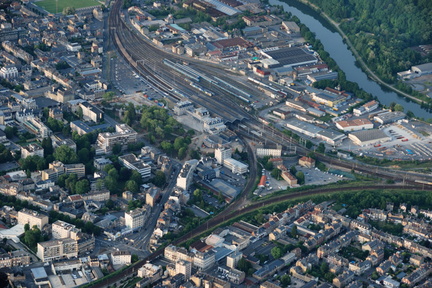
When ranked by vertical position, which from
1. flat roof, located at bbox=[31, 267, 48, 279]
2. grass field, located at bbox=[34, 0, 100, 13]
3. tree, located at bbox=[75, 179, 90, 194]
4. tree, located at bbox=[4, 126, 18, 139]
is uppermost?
tree, located at bbox=[75, 179, 90, 194]

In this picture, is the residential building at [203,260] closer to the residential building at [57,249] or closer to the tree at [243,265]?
the tree at [243,265]

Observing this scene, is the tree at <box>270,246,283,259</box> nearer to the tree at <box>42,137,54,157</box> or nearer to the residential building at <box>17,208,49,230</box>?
the residential building at <box>17,208,49,230</box>

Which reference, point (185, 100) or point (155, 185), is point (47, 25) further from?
point (155, 185)

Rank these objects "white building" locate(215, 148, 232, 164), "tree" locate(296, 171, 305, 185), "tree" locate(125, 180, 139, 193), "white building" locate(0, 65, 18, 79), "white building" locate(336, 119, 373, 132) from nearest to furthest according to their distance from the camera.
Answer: "tree" locate(125, 180, 139, 193)
"tree" locate(296, 171, 305, 185)
"white building" locate(215, 148, 232, 164)
"white building" locate(336, 119, 373, 132)
"white building" locate(0, 65, 18, 79)

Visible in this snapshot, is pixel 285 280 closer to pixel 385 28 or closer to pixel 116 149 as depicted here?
pixel 116 149

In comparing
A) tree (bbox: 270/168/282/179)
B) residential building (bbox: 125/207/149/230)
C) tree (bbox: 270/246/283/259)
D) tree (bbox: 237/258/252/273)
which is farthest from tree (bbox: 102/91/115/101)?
tree (bbox: 237/258/252/273)

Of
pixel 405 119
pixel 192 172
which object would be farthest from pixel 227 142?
pixel 405 119
